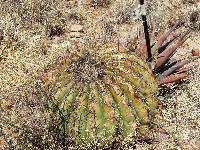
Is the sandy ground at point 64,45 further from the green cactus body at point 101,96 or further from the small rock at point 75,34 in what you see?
the green cactus body at point 101,96

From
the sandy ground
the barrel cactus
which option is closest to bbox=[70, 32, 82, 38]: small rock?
the sandy ground

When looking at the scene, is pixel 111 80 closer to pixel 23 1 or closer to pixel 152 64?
pixel 152 64

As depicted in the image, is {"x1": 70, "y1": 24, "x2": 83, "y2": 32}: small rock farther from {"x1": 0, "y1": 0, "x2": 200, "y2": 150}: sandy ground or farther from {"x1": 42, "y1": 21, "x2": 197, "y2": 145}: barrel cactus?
{"x1": 42, "y1": 21, "x2": 197, "y2": 145}: barrel cactus

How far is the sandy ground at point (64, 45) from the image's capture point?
5.36 metres

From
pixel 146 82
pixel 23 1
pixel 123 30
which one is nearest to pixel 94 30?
pixel 123 30

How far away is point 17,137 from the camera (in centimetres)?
538

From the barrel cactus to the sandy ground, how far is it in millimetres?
397

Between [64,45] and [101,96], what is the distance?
2.59 meters

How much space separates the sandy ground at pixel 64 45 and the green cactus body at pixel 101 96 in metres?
0.44

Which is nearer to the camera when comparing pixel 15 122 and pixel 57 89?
pixel 57 89

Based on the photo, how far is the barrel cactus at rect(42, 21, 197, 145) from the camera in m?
4.77

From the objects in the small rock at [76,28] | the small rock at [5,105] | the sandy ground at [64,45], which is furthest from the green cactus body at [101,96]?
the small rock at [76,28]

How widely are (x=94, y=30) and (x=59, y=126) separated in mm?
2854

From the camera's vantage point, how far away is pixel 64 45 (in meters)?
7.23
